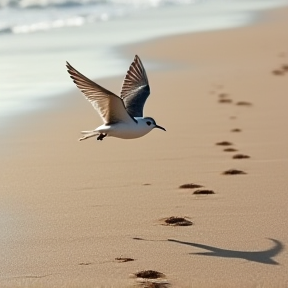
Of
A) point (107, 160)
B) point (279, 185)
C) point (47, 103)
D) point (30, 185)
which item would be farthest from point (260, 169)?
point (47, 103)

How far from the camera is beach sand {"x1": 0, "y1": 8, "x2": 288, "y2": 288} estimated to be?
527cm

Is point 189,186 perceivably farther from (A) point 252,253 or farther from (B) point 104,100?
(A) point 252,253

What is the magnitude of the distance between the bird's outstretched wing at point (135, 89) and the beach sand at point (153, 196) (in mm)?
565

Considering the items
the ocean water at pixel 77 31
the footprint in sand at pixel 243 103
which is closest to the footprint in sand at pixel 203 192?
the ocean water at pixel 77 31

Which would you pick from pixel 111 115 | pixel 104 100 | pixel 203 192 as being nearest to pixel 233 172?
pixel 203 192

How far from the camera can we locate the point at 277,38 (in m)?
19.9

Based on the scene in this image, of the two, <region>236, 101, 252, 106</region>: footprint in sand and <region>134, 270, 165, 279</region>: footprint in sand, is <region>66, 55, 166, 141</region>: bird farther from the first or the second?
<region>236, 101, 252, 106</region>: footprint in sand

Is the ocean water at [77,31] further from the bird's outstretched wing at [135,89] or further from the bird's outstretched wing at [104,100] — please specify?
the bird's outstretched wing at [104,100]

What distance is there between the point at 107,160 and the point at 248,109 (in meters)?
3.28

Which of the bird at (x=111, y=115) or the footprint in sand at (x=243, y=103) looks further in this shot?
the footprint in sand at (x=243, y=103)

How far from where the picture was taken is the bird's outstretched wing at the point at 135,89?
26.2 ft

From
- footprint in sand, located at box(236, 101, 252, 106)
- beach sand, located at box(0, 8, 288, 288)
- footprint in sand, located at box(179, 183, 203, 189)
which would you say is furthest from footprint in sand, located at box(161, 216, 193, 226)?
footprint in sand, located at box(236, 101, 252, 106)

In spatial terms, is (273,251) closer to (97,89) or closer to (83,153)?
(97,89)

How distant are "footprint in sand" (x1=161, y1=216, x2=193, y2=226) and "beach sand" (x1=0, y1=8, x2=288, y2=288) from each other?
49mm
